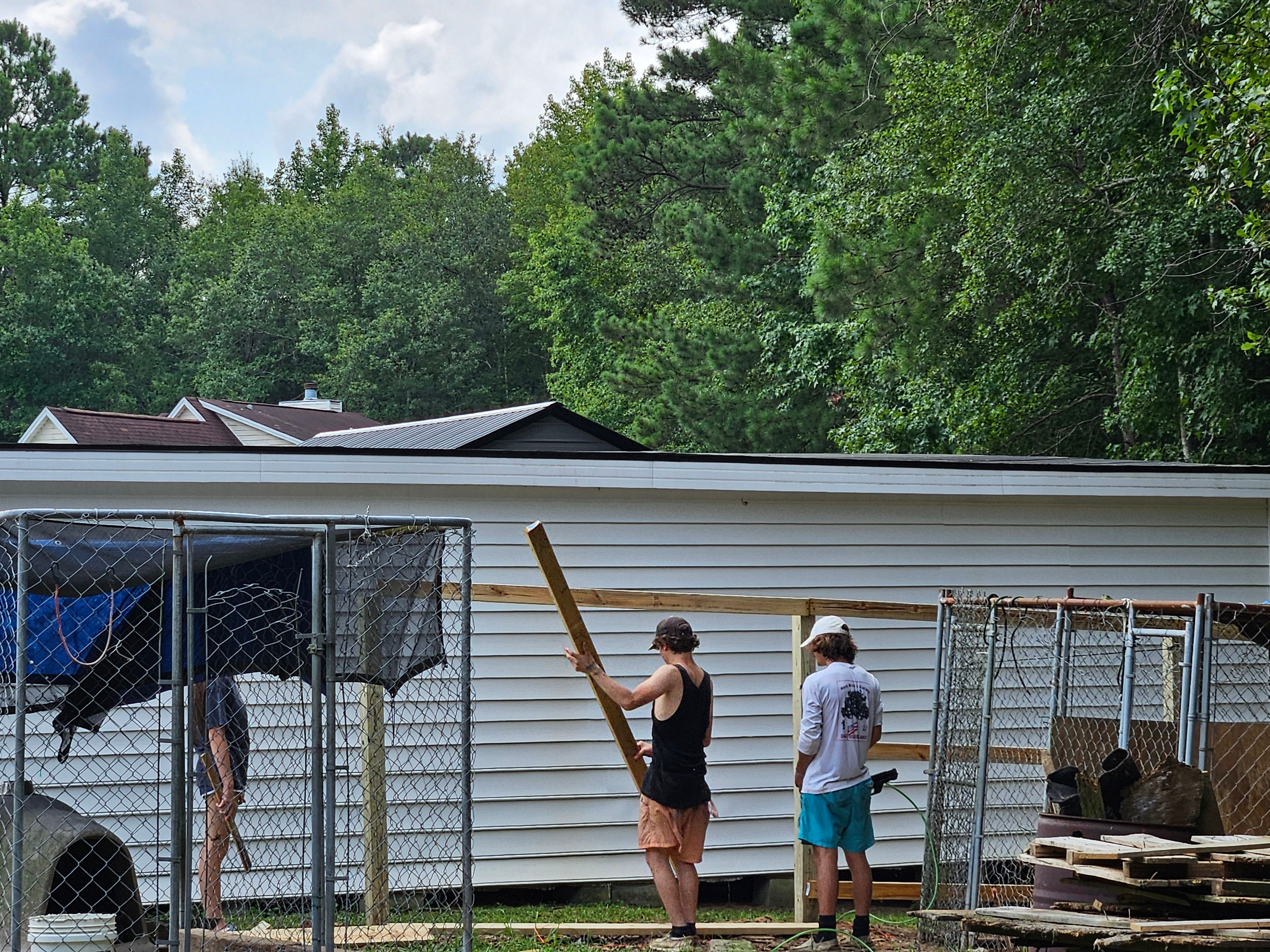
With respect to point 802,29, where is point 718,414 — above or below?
below

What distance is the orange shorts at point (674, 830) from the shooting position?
6004 millimetres

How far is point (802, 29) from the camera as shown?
2384 cm

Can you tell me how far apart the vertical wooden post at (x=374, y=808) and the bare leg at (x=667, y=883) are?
4.04 ft

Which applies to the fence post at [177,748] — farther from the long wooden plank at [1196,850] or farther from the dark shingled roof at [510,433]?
the dark shingled roof at [510,433]

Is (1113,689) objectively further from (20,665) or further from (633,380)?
(633,380)

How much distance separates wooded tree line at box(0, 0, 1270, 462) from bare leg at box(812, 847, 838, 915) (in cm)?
611

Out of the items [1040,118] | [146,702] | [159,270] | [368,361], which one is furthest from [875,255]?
[159,270]

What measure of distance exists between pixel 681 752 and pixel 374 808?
1.57 m

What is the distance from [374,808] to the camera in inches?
248

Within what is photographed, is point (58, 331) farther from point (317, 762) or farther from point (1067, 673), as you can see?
point (317, 762)

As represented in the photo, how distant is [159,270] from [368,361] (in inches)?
667

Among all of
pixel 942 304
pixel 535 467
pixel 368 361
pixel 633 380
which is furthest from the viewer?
pixel 368 361

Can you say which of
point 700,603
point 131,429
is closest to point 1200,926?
point 700,603

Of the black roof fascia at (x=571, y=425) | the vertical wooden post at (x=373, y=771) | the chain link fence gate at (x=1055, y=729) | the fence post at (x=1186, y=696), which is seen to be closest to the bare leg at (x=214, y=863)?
the vertical wooden post at (x=373, y=771)
